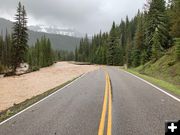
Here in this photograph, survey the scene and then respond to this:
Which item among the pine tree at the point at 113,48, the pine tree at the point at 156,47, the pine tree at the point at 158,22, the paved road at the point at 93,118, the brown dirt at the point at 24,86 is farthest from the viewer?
the pine tree at the point at 113,48

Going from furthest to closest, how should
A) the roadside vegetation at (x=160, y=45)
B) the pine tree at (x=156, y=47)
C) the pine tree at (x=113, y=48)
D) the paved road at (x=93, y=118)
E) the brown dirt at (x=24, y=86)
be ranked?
the pine tree at (x=113, y=48), the pine tree at (x=156, y=47), the roadside vegetation at (x=160, y=45), the brown dirt at (x=24, y=86), the paved road at (x=93, y=118)

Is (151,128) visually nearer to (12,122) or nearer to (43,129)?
(43,129)

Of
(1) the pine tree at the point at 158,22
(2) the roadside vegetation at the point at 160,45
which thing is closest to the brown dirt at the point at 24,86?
(2) the roadside vegetation at the point at 160,45

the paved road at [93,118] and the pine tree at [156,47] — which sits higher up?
the pine tree at [156,47]

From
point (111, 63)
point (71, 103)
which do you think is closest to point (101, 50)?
A: point (111, 63)

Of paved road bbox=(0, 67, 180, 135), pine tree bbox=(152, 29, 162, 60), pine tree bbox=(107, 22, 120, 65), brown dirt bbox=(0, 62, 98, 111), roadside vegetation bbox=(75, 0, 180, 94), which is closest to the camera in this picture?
paved road bbox=(0, 67, 180, 135)

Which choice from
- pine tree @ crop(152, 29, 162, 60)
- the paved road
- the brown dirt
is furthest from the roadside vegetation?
the brown dirt

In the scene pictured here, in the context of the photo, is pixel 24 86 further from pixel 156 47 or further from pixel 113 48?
pixel 113 48

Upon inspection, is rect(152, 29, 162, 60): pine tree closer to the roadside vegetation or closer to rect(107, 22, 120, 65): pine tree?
the roadside vegetation

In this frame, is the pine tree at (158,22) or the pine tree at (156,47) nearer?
the pine tree at (156,47)

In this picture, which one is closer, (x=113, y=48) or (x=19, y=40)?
(x=19, y=40)

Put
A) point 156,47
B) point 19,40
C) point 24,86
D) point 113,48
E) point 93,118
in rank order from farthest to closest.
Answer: point 113,48
point 19,40
point 156,47
point 24,86
point 93,118

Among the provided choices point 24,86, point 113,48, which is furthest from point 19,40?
point 113,48

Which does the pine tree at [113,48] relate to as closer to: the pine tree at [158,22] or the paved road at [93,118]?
the pine tree at [158,22]
